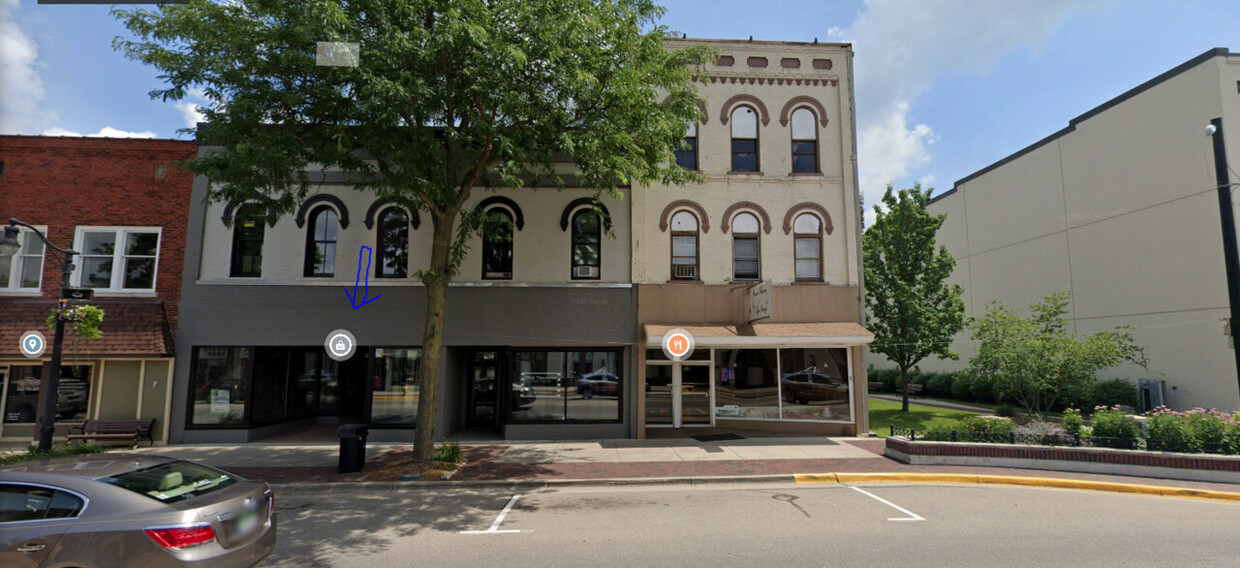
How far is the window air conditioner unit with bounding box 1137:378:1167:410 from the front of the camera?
20047mm

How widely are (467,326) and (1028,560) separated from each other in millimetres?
12025

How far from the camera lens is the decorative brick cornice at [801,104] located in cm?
1602

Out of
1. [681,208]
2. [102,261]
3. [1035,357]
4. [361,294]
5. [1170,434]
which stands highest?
[681,208]

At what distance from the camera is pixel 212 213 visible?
14484 millimetres

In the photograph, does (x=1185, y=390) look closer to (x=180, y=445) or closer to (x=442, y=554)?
(x=442, y=554)

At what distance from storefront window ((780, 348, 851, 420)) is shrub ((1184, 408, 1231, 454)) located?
667 cm

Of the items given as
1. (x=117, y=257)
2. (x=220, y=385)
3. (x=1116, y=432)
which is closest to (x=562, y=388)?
(x=220, y=385)

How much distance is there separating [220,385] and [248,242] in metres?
3.71

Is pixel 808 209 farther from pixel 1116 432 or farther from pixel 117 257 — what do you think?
pixel 117 257

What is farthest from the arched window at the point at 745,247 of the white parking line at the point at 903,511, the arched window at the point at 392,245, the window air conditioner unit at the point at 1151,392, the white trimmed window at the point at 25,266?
the white trimmed window at the point at 25,266

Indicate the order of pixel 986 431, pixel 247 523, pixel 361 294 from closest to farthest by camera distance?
1. pixel 247 523
2. pixel 986 431
3. pixel 361 294

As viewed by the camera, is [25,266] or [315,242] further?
[315,242]

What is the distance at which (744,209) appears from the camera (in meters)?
15.6

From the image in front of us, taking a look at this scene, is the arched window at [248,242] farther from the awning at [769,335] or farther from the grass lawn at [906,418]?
the grass lawn at [906,418]
